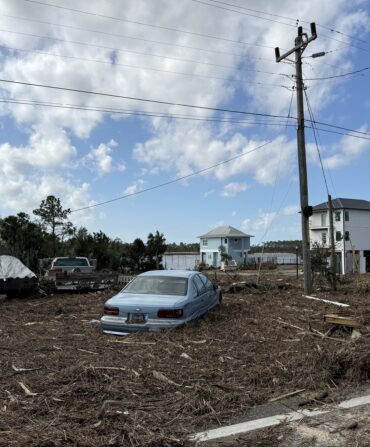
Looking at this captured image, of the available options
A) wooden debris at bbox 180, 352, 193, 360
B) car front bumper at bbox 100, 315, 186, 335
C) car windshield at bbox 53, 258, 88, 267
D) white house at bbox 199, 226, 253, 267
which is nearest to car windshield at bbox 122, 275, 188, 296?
car front bumper at bbox 100, 315, 186, 335

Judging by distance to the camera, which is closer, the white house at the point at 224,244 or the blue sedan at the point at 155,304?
the blue sedan at the point at 155,304

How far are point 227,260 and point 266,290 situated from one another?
52.6 metres

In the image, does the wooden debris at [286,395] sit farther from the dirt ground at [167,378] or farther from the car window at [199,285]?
the car window at [199,285]

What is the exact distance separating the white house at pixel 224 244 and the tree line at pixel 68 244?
126 ft

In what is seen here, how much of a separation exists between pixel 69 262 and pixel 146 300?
607 inches

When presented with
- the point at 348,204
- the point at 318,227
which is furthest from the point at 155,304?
the point at 318,227

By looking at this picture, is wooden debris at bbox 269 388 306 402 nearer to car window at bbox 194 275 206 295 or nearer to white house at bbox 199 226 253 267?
car window at bbox 194 275 206 295

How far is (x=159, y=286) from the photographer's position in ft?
33.2

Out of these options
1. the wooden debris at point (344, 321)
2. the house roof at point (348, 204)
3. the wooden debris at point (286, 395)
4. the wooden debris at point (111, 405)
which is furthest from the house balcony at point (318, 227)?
the wooden debris at point (111, 405)

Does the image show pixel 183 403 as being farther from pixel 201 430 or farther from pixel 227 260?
pixel 227 260

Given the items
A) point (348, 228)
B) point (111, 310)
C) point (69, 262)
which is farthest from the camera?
point (348, 228)

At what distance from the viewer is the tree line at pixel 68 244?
39.0 metres

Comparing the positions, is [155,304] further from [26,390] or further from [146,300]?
[26,390]

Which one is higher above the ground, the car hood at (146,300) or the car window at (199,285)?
the car window at (199,285)
